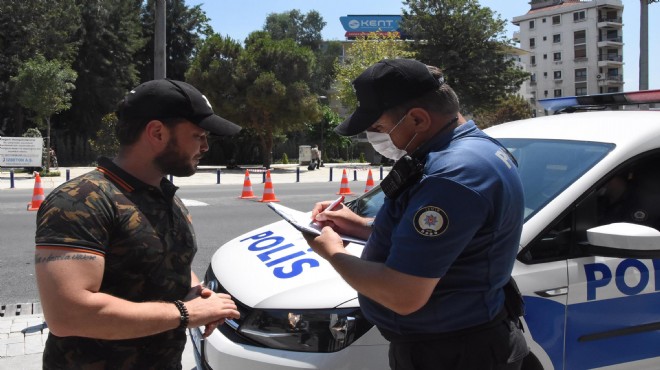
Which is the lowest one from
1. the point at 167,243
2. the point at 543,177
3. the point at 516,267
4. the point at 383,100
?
the point at 516,267

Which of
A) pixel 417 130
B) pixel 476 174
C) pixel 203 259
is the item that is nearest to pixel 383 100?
pixel 417 130

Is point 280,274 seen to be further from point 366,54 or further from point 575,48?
point 575,48

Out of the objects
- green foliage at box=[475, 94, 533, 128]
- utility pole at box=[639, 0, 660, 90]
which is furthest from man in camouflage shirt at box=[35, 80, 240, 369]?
green foliage at box=[475, 94, 533, 128]

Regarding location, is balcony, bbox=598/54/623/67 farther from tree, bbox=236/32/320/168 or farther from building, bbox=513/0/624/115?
tree, bbox=236/32/320/168

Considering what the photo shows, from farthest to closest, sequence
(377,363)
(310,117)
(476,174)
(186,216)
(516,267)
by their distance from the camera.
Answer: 1. (310,117)
2. (516,267)
3. (377,363)
4. (186,216)
5. (476,174)

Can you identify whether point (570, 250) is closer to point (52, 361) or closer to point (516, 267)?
point (516, 267)

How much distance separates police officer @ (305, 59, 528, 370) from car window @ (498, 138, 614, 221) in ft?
3.29

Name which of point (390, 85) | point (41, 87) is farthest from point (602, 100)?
point (41, 87)

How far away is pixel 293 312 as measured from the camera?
2646mm

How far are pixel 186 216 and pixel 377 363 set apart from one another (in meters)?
1.00

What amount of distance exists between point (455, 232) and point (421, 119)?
1.30ft

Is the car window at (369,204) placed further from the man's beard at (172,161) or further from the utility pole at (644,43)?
the utility pole at (644,43)

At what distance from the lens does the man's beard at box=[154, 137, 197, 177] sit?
2008mm

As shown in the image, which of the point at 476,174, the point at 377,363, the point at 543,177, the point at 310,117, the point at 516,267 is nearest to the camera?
the point at 476,174
